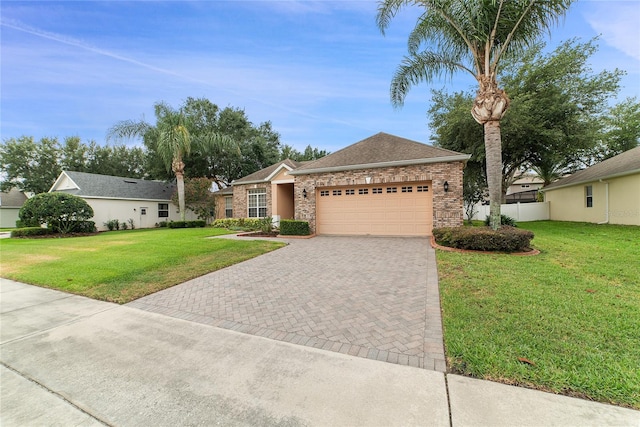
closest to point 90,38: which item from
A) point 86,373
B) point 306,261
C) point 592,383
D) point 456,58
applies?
point 306,261

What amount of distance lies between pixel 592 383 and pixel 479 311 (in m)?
1.53

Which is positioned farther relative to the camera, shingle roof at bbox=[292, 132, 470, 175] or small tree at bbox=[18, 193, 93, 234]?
small tree at bbox=[18, 193, 93, 234]

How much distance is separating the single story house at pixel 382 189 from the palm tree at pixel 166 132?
11.7 metres

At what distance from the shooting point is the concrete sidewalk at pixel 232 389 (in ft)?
6.57

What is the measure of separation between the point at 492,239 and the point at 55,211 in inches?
910

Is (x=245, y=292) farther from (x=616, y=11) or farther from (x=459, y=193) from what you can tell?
(x=616, y=11)

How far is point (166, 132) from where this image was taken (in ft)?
64.3

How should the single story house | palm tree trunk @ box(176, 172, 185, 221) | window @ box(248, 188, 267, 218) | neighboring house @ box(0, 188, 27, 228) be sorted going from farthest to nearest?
neighboring house @ box(0, 188, 27, 228)
palm tree trunk @ box(176, 172, 185, 221)
window @ box(248, 188, 267, 218)
the single story house

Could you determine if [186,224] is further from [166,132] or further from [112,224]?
[166,132]

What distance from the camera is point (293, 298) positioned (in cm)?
473

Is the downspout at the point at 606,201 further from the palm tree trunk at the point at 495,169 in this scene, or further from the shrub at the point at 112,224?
the shrub at the point at 112,224

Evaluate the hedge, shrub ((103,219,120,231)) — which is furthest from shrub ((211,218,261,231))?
shrub ((103,219,120,231))

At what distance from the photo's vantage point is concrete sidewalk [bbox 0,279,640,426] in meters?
2.00

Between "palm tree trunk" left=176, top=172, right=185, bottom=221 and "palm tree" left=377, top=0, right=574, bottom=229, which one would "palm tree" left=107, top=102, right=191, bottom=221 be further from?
"palm tree" left=377, top=0, right=574, bottom=229
